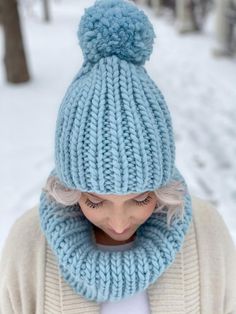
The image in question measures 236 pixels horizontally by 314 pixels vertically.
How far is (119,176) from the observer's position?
53.2 inches

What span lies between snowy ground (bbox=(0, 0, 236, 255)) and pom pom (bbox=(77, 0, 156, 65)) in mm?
272

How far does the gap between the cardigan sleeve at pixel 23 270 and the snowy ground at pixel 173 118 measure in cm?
69

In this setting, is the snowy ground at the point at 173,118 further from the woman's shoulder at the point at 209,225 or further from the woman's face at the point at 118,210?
the woman's shoulder at the point at 209,225

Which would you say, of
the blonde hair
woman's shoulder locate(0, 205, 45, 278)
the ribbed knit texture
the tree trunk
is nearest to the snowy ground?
the tree trunk

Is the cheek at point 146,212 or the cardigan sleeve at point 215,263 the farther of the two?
the cardigan sleeve at point 215,263

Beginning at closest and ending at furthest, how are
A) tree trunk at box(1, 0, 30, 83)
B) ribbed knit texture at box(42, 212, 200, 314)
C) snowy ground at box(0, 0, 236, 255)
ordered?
ribbed knit texture at box(42, 212, 200, 314) → snowy ground at box(0, 0, 236, 255) → tree trunk at box(1, 0, 30, 83)

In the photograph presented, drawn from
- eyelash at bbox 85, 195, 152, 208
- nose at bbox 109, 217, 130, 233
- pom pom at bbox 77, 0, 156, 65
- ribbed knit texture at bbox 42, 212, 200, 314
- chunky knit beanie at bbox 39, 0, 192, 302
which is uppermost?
pom pom at bbox 77, 0, 156, 65

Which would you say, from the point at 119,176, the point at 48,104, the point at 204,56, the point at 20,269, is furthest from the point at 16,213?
the point at 204,56

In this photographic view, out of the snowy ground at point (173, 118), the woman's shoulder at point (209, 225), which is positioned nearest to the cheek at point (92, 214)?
the woman's shoulder at point (209, 225)

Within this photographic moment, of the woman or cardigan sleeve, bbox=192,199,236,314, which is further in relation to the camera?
cardigan sleeve, bbox=192,199,236,314

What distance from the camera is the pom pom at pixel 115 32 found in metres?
1.37

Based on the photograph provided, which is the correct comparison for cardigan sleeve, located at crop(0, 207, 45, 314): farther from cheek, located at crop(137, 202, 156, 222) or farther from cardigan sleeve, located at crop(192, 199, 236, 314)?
cardigan sleeve, located at crop(192, 199, 236, 314)

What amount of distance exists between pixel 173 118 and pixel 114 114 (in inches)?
218

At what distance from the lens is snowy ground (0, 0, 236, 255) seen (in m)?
4.67
